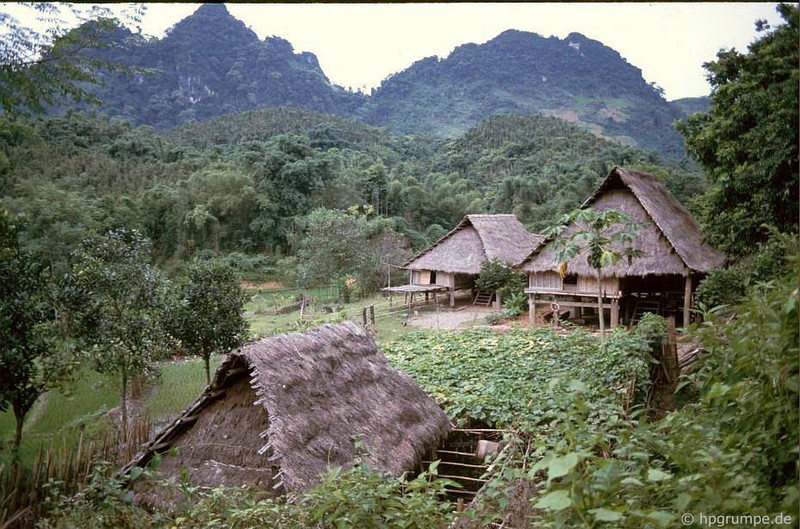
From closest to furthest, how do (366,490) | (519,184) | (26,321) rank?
(366,490), (26,321), (519,184)

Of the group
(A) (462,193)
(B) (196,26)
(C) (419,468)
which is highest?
(B) (196,26)

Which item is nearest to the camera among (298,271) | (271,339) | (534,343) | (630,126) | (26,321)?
(26,321)

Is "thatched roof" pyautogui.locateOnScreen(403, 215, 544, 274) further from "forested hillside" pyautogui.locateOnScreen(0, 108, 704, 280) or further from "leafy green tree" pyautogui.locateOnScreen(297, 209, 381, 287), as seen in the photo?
"forested hillside" pyautogui.locateOnScreen(0, 108, 704, 280)

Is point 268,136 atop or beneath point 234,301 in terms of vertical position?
atop

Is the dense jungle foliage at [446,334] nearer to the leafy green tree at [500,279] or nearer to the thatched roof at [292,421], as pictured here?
the thatched roof at [292,421]

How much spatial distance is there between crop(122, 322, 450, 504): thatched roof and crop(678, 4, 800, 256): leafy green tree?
4.20 meters

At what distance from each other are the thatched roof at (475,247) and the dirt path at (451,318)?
44.1 inches

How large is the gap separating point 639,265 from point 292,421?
745 centimetres

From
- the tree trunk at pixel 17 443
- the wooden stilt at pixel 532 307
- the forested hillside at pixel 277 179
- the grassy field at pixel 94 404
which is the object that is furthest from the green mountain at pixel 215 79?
the tree trunk at pixel 17 443

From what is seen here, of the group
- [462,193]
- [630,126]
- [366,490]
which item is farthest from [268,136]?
[366,490]

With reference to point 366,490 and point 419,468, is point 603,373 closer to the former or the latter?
point 419,468

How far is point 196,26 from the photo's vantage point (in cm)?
2572

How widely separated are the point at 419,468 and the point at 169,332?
3698 millimetres

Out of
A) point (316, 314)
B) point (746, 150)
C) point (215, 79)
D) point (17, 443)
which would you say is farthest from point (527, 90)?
point (17, 443)
